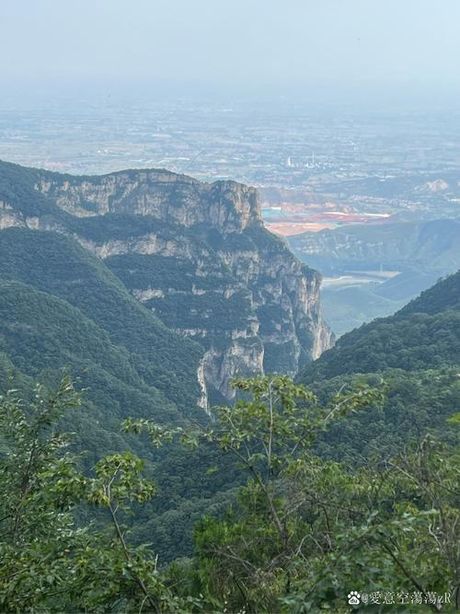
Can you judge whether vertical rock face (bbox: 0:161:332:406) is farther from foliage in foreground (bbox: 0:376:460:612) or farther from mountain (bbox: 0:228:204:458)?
foliage in foreground (bbox: 0:376:460:612)

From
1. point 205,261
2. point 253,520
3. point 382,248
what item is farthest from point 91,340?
point 382,248

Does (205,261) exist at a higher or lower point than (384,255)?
higher

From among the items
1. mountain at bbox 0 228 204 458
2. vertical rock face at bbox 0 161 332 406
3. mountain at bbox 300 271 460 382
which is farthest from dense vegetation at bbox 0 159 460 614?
vertical rock face at bbox 0 161 332 406

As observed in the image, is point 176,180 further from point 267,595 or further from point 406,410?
point 267,595

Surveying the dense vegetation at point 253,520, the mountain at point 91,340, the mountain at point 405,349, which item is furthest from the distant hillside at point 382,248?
the dense vegetation at point 253,520

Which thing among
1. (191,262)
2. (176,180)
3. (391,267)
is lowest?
(391,267)

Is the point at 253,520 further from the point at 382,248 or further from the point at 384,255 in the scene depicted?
the point at 382,248

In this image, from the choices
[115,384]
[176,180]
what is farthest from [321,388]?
[176,180]
